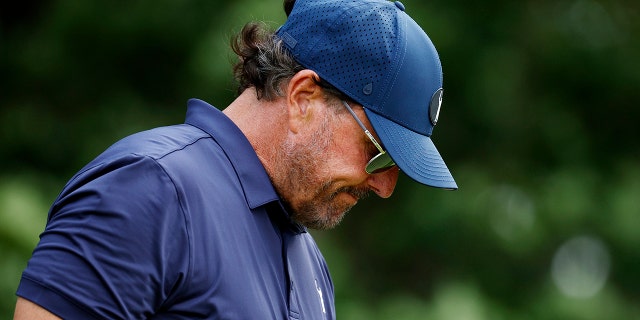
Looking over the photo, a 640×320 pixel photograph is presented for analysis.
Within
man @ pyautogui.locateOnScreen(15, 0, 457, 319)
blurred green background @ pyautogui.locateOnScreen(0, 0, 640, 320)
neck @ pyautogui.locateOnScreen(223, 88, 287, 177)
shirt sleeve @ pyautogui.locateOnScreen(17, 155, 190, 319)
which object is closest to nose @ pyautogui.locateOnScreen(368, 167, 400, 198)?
man @ pyautogui.locateOnScreen(15, 0, 457, 319)

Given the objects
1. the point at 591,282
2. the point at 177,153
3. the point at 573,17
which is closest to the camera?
the point at 177,153

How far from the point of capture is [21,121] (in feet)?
20.1

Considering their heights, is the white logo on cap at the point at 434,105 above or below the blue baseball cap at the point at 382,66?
below

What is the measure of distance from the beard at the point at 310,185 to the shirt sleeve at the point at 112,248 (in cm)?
32

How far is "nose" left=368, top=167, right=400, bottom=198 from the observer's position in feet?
6.92

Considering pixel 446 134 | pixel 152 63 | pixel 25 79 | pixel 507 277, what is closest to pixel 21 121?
pixel 25 79

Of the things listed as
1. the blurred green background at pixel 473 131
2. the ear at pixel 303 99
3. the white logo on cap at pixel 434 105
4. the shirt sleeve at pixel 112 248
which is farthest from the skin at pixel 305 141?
the blurred green background at pixel 473 131

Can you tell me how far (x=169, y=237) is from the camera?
1.72 m

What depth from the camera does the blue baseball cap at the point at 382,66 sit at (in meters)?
2.00

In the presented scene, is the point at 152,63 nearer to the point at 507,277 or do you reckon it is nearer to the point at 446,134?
the point at 446,134

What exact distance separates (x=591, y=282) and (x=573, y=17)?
159 centimetres

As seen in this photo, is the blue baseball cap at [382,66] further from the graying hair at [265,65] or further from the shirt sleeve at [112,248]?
the shirt sleeve at [112,248]

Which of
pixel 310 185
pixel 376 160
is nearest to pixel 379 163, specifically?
pixel 376 160

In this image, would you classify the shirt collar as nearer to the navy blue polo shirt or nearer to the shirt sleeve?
the navy blue polo shirt
